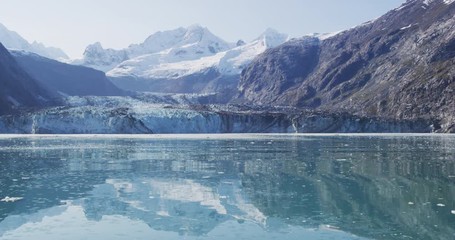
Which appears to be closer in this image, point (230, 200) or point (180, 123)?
point (230, 200)

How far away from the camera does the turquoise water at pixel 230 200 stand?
18844 millimetres

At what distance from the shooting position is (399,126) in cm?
12888

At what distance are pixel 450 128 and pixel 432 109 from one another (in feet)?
76.8

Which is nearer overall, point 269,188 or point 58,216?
point 58,216

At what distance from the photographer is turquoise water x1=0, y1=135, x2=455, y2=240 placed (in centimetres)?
1884

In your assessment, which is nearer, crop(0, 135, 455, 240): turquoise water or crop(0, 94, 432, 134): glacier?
crop(0, 135, 455, 240): turquoise water

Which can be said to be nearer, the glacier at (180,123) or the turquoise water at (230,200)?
the turquoise water at (230,200)

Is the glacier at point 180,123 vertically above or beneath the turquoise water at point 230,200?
above

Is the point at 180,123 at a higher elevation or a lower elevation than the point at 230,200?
Result: higher

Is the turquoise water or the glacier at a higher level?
the glacier

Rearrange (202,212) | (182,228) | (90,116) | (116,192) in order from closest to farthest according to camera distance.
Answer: (182,228)
(202,212)
(116,192)
(90,116)

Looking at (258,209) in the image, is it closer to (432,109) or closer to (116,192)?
(116,192)

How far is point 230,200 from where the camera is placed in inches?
990

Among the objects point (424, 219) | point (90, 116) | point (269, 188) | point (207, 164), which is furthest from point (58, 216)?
point (90, 116)
